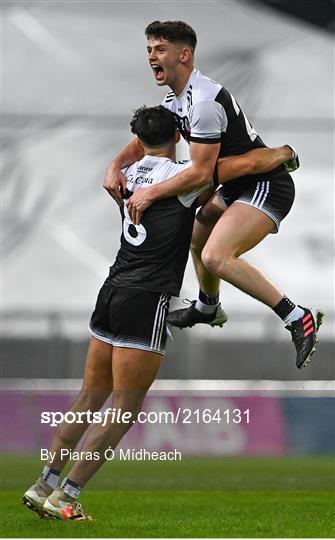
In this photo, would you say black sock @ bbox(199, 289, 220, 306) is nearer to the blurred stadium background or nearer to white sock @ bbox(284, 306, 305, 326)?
white sock @ bbox(284, 306, 305, 326)

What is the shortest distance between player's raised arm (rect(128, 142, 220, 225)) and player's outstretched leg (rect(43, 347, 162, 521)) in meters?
0.55

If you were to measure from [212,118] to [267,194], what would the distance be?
448mm

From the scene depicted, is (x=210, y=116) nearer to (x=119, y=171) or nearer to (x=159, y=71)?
(x=159, y=71)

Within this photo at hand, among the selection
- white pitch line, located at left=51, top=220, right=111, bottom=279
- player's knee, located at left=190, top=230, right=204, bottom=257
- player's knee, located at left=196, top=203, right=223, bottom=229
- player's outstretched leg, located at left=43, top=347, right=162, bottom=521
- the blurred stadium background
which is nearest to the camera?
player's outstretched leg, located at left=43, top=347, right=162, bottom=521

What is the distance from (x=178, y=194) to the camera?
4.94m

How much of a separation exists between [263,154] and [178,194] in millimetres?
424

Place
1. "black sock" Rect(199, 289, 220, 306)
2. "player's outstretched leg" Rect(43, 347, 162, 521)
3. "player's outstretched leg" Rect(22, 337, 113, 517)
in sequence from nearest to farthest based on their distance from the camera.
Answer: "player's outstretched leg" Rect(43, 347, 162, 521)
"player's outstretched leg" Rect(22, 337, 113, 517)
"black sock" Rect(199, 289, 220, 306)

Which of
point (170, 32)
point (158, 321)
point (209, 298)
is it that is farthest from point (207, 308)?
point (170, 32)

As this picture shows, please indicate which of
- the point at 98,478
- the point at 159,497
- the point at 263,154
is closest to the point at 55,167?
→ the point at 98,478

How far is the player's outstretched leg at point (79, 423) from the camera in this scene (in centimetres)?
498

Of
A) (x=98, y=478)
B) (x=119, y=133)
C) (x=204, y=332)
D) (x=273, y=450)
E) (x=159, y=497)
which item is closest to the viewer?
(x=159, y=497)

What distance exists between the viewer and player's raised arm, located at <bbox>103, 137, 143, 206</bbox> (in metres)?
5.13

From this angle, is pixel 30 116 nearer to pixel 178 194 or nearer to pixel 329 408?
pixel 329 408

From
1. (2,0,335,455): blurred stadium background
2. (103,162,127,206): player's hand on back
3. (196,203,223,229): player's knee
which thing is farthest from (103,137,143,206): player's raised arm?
(2,0,335,455): blurred stadium background
